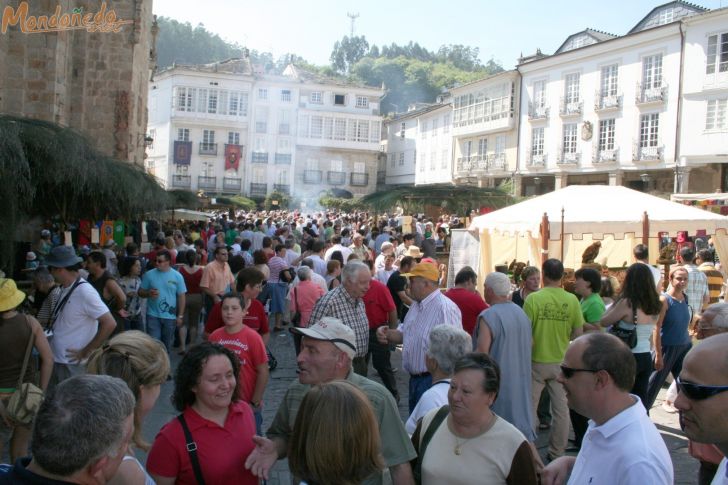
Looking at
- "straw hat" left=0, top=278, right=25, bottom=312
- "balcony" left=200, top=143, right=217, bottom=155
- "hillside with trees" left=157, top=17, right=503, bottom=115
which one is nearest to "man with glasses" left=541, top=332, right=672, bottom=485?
"straw hat" left=0, top=278, right=25, bottom=312

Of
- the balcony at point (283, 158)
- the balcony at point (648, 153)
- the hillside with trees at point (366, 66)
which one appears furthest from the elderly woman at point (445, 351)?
the hillside with trees at point (366, 66)

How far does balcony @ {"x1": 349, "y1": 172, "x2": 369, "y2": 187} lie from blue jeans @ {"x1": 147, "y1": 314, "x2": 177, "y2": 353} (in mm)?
55089

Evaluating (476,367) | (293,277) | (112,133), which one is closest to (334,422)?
(476,367)

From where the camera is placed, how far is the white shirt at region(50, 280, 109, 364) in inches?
218

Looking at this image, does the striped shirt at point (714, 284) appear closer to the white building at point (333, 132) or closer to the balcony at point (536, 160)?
the balcony at point (536, 160)

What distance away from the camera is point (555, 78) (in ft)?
127

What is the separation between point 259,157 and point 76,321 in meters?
57.5

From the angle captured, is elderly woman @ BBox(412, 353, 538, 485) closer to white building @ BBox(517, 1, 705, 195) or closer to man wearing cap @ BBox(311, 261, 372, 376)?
man wearing cap @ BBox(311, 261, 372, 376)

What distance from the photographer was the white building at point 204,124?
58938mm

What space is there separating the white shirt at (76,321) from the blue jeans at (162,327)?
3.72 metres

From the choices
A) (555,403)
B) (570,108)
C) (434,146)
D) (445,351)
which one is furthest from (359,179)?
(445,351)

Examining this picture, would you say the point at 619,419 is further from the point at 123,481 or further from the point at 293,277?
the point at 293,277

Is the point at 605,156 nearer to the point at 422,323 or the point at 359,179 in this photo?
the point at 359,179

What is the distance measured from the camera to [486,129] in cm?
4459
